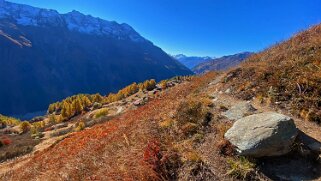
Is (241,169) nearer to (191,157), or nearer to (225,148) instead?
(225,148)

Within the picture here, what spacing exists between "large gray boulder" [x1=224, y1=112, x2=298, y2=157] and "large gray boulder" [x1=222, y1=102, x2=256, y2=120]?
72.7 inches

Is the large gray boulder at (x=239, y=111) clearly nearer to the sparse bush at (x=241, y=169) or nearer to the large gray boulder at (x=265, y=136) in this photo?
the large gray boulder at (x=265, y=136)

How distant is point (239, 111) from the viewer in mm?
14344

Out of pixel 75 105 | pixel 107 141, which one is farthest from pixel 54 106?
pixel 107 141

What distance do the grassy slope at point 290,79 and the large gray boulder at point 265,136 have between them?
7.24 ft

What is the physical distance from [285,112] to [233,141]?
136 inches

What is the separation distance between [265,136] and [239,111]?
3.31 m

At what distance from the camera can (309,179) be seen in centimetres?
1002

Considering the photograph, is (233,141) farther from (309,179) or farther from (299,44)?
(299,44)

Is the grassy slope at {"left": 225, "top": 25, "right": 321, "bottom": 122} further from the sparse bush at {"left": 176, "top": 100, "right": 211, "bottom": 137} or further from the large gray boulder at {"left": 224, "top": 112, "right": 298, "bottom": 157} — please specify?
the sparse bush at {"left": 176, "top": 100, "right": 211, "bottom": 137}

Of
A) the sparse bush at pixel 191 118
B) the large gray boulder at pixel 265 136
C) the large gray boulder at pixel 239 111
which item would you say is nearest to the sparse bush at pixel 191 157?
the large gray boulder at pixel 265 136

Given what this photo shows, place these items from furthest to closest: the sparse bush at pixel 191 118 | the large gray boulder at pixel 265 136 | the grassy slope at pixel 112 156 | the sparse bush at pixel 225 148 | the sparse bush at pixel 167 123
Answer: the sparse bush at pixel 167 123, the sparse bush at pixel 191 118, the grassy slope at pixel 112 156, the sparse bush at pixel 225 148, the large gray boulder at pixel 265 136

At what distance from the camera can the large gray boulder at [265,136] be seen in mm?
10938

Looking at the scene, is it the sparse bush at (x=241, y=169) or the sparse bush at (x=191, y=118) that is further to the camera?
the sparse bush at (x=191, y=118)
